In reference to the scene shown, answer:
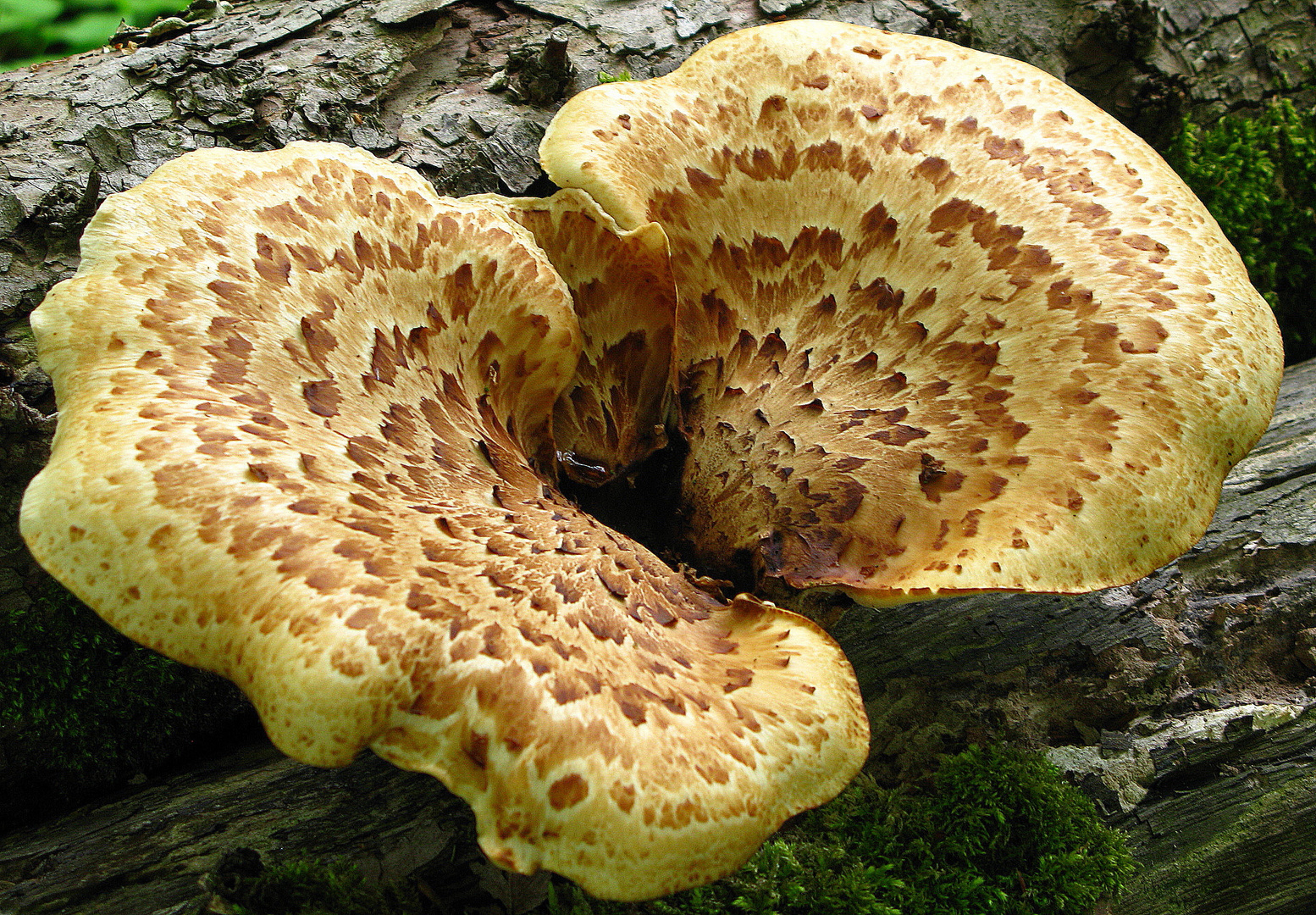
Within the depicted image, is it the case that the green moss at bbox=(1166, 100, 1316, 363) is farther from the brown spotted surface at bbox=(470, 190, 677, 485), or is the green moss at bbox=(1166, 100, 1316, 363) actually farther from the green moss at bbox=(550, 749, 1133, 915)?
the green moss at bbox=(550, 749, 1133, 915)

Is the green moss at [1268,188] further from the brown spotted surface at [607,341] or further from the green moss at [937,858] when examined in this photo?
the green moss at [937,858]

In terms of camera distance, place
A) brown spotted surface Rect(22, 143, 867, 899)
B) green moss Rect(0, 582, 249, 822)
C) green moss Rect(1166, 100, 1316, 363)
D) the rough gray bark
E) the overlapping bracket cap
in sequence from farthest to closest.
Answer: green moss Rect(1166, 100, 1316, 363) → green moss Rect(0, 582, 249, 822) → the rough gray bark → the overlapping bracket cap → brown spotted surface Rect(22, 143, 867, 899)

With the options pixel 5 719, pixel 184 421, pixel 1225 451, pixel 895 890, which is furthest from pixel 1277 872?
pixel 5 719

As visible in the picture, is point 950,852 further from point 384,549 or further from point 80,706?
point 80,706

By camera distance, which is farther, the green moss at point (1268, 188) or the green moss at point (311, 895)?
the green moss at point (1268, 188)

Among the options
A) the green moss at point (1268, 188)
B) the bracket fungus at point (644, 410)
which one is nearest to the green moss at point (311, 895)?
the bracket fungus at point (644, 410)

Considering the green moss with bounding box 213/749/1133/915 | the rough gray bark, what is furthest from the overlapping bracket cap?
the green moss with bounding box 213/749/1133/915

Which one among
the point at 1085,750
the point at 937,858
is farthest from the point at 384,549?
the point at 1085,750
